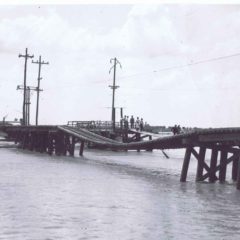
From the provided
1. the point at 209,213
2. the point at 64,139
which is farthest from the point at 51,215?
the point at 64,139

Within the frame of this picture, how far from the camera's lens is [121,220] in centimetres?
1259

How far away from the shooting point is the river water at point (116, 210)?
1120 cm

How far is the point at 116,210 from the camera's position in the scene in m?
14.1

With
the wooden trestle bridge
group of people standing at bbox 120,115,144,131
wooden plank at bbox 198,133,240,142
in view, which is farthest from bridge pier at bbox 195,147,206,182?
group of people standing at bbox 120,115,144,131

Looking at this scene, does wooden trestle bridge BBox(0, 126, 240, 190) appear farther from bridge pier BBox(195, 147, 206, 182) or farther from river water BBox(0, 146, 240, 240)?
river water BBox(0, 146, 240, 240)

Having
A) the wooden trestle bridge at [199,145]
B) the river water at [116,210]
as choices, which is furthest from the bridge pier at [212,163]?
the river water at [116,210]

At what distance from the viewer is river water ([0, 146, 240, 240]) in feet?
36.8

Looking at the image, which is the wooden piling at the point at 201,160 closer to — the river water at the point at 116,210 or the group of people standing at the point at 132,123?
the river water at the point at 116,210

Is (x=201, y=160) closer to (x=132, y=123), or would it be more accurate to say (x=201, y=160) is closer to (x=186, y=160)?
(x=186, y=160)

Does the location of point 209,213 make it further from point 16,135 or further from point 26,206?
point 16,135

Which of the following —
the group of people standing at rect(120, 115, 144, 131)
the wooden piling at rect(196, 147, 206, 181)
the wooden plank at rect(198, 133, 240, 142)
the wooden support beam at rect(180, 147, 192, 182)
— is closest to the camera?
the wooden plank at rect(198, 133, 240, 142)

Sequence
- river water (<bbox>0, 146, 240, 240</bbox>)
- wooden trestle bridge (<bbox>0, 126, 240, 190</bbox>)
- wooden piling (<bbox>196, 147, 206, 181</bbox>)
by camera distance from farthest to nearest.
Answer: wooden piling (<bbox>196, 147, 206, 181</bbox>) → wooden trestle bridge (<bbox>0, 126, 240, 190</bbox>) → river water (<bbox>0, 146, 240, 240</bbox>)

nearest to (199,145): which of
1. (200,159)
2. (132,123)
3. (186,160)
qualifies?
(200,159)

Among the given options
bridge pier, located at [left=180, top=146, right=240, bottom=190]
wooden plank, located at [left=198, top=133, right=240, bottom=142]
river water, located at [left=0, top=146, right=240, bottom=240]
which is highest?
wooden plank, located at [left=198, top=133, right=240, bottom=142]
